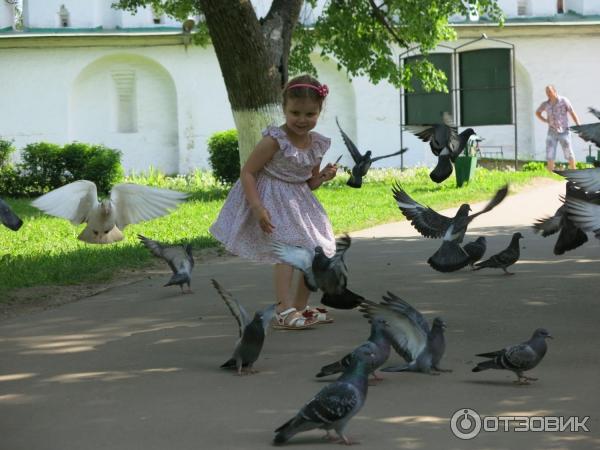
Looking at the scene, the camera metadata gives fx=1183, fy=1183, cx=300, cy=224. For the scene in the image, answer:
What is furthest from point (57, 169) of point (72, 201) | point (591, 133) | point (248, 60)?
point (591, 133)

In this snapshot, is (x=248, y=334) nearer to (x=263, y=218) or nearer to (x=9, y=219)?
(x=263, y=218)

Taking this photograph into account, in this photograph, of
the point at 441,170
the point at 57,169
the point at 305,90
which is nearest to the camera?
the point at 305,90

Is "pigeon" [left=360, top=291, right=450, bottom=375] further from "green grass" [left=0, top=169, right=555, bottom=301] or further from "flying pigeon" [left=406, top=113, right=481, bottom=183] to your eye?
"green grass" [left=0, top=169, right=555, bottom=301]

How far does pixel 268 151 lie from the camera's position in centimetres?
755

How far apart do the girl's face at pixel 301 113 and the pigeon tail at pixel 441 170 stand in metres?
1.59

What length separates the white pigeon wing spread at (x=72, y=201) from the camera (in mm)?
9336

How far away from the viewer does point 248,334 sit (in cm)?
608

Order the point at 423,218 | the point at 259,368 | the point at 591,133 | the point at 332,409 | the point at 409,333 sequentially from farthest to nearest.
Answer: the point at 423,218
the point at 591,133
the point at 259,368
the point at 409,333
the point at 332,409

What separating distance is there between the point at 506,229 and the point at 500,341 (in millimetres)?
7444

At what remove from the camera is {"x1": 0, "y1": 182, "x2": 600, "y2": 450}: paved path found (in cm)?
496

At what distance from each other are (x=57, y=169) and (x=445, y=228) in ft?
58.3

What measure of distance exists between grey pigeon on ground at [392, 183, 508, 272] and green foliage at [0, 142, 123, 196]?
54.0 ft

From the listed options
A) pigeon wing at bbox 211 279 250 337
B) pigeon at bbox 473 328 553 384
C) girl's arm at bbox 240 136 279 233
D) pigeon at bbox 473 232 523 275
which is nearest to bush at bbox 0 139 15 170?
pigeon at bbox 473 232 523 275

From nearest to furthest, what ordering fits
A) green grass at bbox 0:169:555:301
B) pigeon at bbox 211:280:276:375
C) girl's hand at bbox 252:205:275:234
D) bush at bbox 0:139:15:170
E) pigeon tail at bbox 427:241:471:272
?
pigeon at bbox 211:280:276:375 → girl's hand at bbox 252:205:275:234 → pigeon tail at bbox 427:241:471:272 → green grass at bbox 0:169:555:301 → bush at bbox 0:139:15:170
